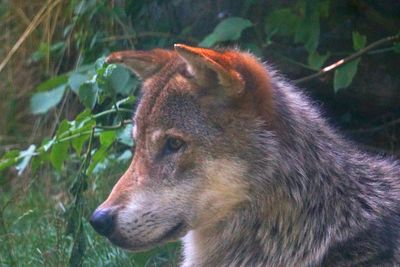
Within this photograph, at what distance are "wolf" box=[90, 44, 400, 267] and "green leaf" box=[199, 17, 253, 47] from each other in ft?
3.94

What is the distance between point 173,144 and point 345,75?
1.69 m

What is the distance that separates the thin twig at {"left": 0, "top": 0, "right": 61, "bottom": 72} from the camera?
769cm

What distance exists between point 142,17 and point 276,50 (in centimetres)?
102

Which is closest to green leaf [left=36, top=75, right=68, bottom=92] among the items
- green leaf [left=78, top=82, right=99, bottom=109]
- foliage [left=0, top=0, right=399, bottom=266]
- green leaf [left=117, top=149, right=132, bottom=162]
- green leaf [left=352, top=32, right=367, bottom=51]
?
foliage [left=0, top=0, right=399, bottom=266]

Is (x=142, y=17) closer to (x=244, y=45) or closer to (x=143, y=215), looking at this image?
(x=244, y=45)

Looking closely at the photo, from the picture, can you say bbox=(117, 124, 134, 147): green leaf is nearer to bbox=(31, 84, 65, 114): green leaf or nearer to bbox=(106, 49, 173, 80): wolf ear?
bbox=(106, 49, 173, 80): wolf ear

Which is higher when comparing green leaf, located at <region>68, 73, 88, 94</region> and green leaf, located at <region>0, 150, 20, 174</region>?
green leaf, located at <region>68, 73, 88, 94</region>

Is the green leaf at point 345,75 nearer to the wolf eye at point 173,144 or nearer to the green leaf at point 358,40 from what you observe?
the green leaf at point 358,40

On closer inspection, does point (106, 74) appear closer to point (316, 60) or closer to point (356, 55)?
point (316, 60)

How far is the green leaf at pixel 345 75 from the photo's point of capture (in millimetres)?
5387

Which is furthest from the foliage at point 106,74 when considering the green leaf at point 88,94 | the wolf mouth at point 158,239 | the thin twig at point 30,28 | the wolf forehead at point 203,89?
the wolf mouth at point 158,239

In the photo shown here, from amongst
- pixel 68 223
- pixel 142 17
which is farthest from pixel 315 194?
pixel 142 17

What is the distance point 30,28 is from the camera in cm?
779

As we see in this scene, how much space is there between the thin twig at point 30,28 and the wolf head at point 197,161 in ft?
12.3
